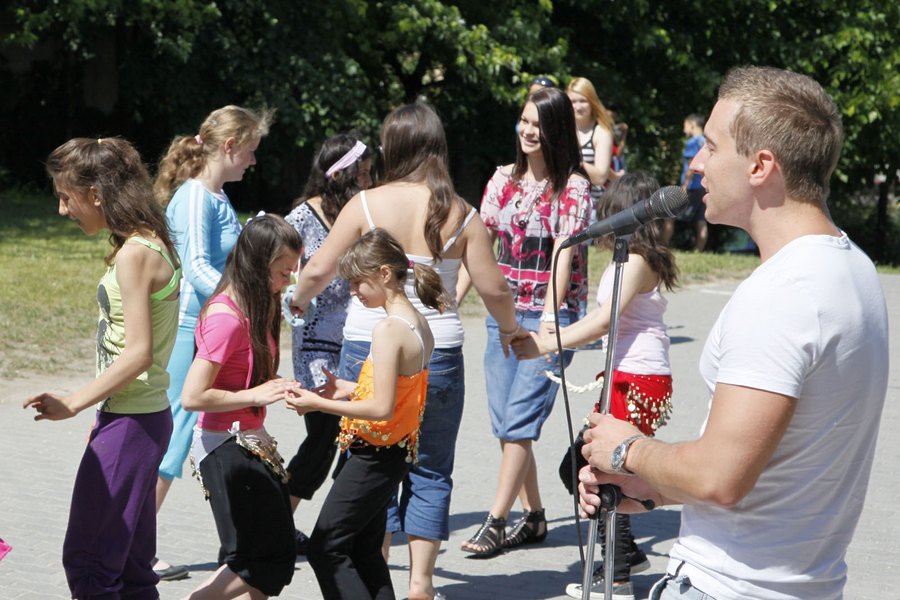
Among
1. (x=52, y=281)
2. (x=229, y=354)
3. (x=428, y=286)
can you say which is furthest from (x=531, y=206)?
(x=52, y=281)

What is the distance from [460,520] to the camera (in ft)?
19.3

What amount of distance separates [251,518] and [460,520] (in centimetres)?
208

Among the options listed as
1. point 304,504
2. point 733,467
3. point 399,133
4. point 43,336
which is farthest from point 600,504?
point 43,336

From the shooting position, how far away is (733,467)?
205 centimetres

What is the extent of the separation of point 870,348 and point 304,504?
437 cm

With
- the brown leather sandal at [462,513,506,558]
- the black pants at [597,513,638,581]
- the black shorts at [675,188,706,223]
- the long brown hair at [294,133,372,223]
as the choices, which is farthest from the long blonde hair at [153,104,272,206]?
the black shorts at [675,188,706,223]

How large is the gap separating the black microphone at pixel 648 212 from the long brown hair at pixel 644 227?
195 centimetres

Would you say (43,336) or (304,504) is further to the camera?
(43,336)

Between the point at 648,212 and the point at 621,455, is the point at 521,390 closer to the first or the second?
the point at 648,212

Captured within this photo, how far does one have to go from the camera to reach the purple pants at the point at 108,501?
3.54 meters

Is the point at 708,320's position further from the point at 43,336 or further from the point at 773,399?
the point at 773,399

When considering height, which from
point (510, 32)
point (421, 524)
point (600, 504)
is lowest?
point (421, 524)

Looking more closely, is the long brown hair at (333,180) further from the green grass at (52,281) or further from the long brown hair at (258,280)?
the green grass at (52,281)

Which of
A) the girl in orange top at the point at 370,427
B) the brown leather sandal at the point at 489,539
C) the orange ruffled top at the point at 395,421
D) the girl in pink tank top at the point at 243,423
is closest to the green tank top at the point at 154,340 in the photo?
the girl in pink tank top at the point at 243,423
